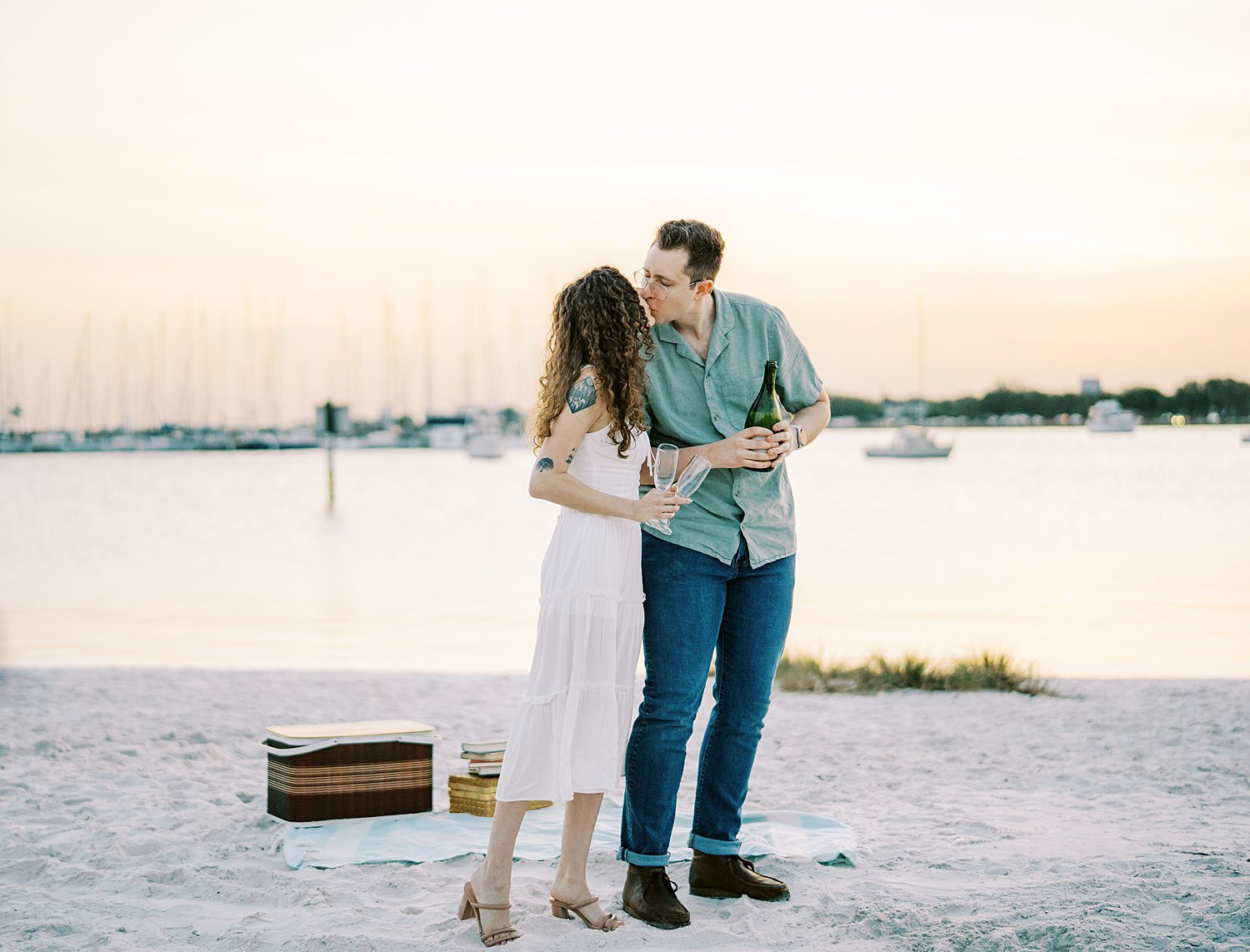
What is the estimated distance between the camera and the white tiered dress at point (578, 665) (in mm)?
3244

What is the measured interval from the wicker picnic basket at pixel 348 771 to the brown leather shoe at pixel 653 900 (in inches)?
47.6

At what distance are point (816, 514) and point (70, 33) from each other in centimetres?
2456

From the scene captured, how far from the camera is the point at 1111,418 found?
8644 centimetres

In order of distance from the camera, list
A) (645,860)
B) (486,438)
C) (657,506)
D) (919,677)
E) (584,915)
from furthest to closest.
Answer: (486,438) → (919,677) → (645,860) → (584,915) → (657,506)

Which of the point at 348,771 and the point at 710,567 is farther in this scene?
the point at 348,771

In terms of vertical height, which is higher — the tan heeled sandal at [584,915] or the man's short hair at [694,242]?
the man's short hair at [694,242]

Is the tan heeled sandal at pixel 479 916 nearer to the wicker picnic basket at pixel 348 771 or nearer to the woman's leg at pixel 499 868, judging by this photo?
the woman's leg at pixel 499 868

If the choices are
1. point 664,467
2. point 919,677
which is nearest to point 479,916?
point 664,467

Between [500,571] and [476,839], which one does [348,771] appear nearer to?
[476,839]

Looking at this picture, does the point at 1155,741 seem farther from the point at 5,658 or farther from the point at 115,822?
the point at 5,658

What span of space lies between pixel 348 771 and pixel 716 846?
1464mm

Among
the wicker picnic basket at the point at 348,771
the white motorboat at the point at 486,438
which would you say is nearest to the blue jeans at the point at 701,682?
the wicker picnic basket at the point at 348,771

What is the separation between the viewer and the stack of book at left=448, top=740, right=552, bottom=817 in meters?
4.52

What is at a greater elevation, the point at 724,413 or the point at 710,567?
the point at 724,413
